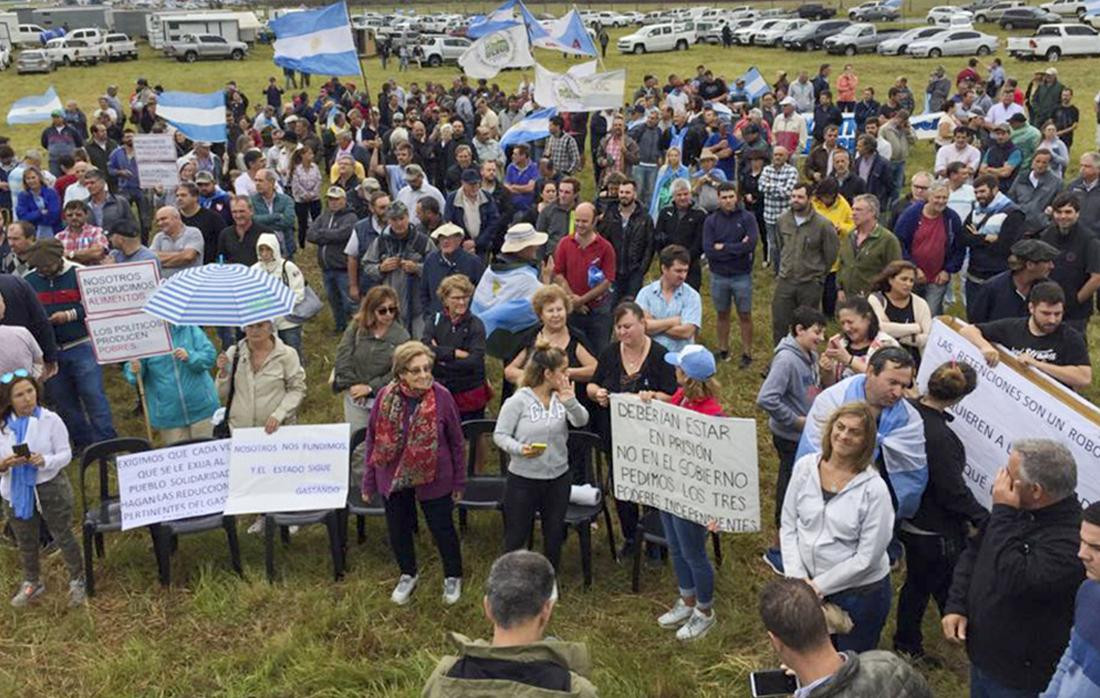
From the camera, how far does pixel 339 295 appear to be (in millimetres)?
10906

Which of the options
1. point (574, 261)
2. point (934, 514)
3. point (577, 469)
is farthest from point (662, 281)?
point (934, 514)

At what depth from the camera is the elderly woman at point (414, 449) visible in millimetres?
5684

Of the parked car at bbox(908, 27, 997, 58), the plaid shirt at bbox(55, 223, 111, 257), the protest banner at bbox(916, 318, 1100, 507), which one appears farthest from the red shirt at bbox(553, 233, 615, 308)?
the parked car at bbox(908, 27, 997, 58)

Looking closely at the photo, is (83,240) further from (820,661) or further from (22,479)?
(820,661)

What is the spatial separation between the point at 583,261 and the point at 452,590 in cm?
357

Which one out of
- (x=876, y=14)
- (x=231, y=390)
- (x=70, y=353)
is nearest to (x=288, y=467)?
(x=231, y=390)

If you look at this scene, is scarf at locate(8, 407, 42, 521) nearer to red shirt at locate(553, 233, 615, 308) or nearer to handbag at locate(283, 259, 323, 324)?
handbag at locate(283, 259, 323, 324)

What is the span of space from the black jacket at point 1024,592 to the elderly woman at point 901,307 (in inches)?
114

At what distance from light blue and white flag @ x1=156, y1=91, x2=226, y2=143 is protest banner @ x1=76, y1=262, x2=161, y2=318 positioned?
734 centimetres

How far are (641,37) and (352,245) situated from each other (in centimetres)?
4090

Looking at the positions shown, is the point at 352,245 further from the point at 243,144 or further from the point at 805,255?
the point at 243,144

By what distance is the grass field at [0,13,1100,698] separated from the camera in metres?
5.48

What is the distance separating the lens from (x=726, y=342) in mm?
10086

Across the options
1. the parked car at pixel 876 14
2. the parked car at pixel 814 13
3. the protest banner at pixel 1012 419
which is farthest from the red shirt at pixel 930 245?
the parked car at pixel 814 13
